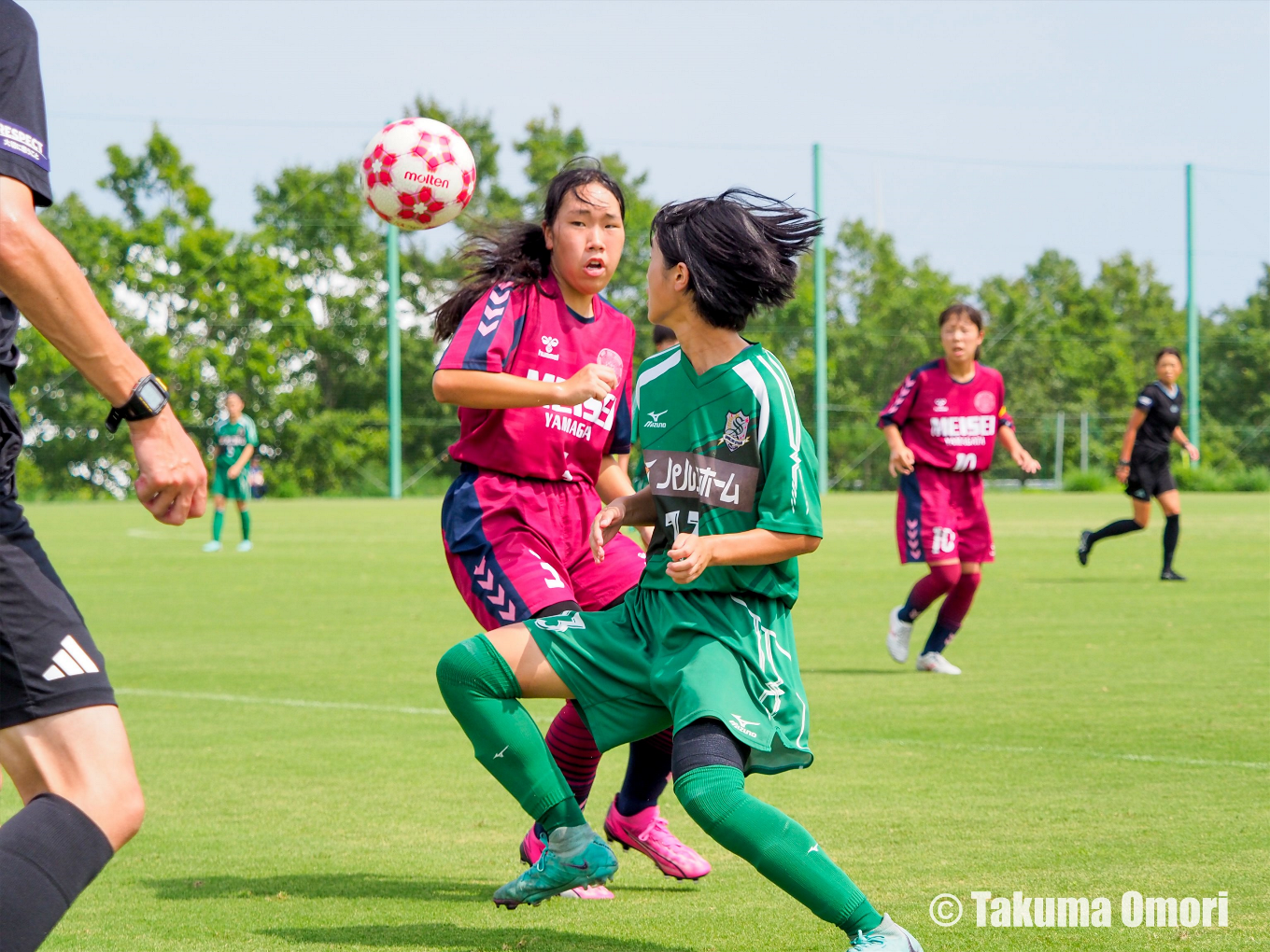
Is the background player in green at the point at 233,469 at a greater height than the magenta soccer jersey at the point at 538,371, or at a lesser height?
lesser

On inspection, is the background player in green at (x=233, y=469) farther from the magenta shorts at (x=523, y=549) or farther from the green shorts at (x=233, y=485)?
the magenta shorts at (x=523, y=549)

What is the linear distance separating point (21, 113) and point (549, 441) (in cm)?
235

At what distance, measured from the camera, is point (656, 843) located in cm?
465

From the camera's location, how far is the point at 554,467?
488cm

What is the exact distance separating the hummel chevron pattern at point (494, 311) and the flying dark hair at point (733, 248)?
3.05 ft

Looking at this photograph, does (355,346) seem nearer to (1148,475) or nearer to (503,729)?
(1148,475)

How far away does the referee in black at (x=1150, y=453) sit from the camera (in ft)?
52.5

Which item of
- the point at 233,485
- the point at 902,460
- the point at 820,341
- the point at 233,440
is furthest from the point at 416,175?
the point at 820,341

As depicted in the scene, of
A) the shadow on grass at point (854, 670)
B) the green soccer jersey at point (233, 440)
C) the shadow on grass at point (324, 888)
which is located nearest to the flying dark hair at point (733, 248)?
the shadow on grass at point (324, 888)

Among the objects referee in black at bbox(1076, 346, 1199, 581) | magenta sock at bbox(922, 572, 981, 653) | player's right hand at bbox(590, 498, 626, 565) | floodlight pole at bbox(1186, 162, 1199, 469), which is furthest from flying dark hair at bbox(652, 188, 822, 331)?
floodlight pole at bbox(1186, 162, 1199, 469)

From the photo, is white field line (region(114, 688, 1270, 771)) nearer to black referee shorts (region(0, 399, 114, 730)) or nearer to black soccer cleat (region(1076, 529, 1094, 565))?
black referee shorts (region(0, 399, 114, 730))

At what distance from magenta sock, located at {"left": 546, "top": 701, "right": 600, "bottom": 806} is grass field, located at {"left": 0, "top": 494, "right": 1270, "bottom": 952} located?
0.39 metres

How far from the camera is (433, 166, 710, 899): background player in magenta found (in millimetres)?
4609

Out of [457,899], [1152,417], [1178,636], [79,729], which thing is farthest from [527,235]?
[1152,417]
